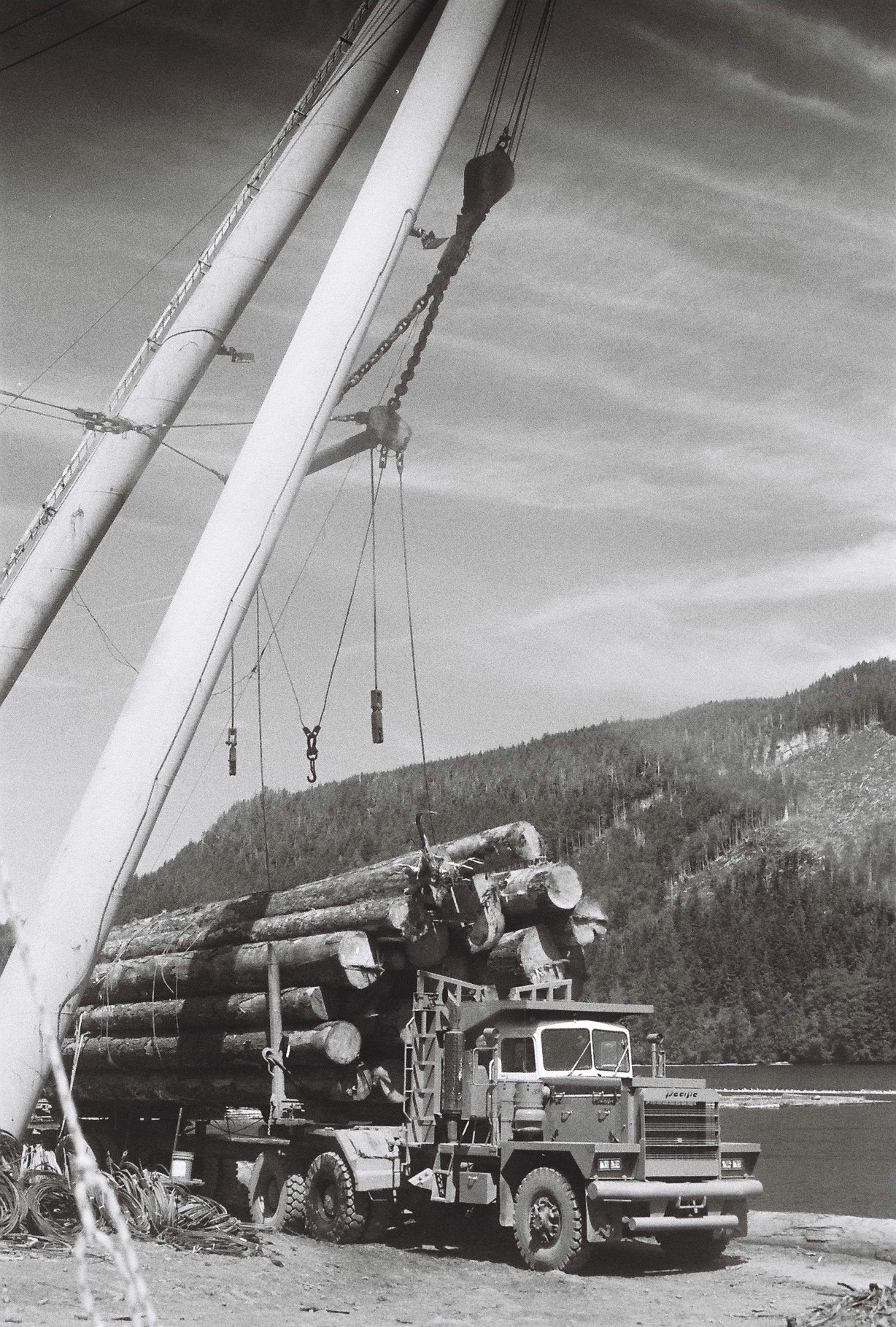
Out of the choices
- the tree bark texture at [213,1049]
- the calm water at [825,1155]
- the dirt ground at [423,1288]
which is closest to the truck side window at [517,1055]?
the dirt ground at [423,1288]

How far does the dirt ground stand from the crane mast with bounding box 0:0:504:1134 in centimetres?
211

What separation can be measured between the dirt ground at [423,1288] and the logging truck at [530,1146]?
44cm

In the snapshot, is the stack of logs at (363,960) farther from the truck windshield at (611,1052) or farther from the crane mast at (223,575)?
the crane mast at (223,575)

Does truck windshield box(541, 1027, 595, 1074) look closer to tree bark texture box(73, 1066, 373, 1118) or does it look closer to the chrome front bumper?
the chrome front bumper

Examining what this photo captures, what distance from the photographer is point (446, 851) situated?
52.4 feet

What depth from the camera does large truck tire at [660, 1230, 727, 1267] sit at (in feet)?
44.8

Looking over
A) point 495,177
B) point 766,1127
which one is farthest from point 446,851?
point 766,1127

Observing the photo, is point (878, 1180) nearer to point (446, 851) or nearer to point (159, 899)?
point (446, 851)

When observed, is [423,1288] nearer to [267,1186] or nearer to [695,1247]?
[695,1247]

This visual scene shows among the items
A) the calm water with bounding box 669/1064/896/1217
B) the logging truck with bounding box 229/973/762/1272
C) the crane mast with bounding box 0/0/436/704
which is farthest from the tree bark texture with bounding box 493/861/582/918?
the calm water with bounding box 669/1064/896/1217

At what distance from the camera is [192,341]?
16.2 meters

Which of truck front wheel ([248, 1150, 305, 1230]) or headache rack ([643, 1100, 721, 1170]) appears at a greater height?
headache rack ([643, 1100, 721, 1170])

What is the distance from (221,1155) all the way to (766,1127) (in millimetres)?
50351

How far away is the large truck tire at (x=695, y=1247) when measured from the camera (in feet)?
44.8
